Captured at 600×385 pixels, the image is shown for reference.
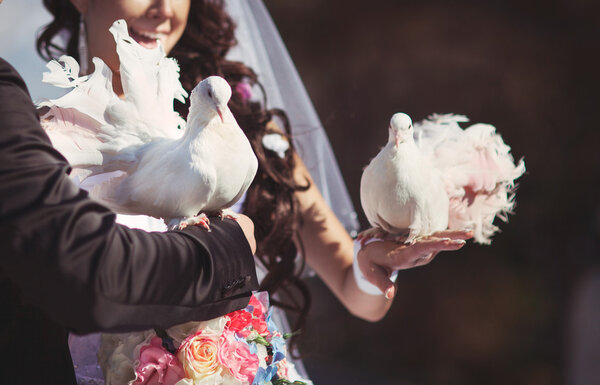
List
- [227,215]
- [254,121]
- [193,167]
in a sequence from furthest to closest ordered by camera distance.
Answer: [254,121], [227,215], [193,167]

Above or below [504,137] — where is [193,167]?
above

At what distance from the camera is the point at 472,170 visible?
3.77ft

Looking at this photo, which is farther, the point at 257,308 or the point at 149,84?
the point at 257,308

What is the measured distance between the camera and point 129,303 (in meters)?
0.76

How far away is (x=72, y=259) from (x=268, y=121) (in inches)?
38.3

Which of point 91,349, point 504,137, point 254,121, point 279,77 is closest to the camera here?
→ point 91,349

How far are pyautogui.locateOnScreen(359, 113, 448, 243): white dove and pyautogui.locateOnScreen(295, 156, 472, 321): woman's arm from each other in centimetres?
7

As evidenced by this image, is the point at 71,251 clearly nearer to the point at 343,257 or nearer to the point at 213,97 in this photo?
the point at 213,97

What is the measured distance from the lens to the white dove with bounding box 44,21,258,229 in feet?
2.79

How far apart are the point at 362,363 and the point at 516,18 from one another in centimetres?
205

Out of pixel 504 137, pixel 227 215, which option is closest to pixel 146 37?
pixel 227 215

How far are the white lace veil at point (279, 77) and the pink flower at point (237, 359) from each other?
857 millimetres

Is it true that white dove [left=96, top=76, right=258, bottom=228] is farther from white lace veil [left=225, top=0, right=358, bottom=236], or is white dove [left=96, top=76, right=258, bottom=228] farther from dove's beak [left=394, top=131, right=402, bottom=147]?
white lace veil [left=225, top=0, right=358, bottom=236]

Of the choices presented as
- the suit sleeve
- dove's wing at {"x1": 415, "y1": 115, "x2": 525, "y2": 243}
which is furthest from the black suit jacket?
dove's wing at {"x1": 415, "y1": 115, "x2": 525, "y2": 243}
